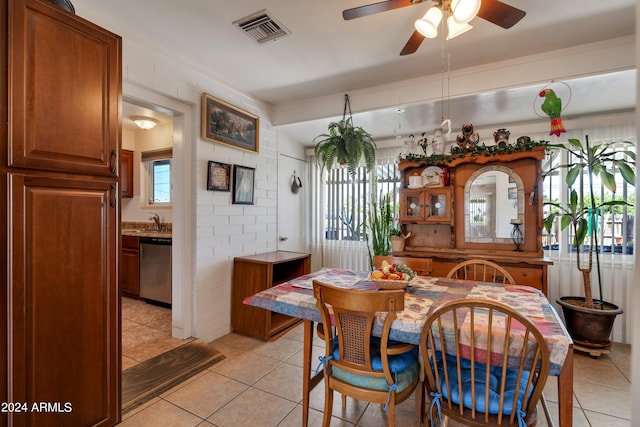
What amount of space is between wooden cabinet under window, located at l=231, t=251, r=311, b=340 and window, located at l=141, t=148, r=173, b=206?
6.86 feet

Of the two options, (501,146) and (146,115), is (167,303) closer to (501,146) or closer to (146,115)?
(146,115)

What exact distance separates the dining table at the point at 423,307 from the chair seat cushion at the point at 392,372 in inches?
8.1

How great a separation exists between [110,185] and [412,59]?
2.42m

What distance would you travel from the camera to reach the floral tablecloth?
126cm

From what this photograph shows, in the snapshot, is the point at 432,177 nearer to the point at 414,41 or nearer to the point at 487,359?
the point at 414,41

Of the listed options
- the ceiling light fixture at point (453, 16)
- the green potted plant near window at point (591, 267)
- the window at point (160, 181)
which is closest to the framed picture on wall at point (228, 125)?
the window at point (160, 181)

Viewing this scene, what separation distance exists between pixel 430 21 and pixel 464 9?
Answer: 0.60 ft

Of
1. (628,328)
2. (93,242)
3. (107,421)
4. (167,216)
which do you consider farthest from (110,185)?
(628,328)

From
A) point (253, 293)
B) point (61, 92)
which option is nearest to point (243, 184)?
point (253, 293)

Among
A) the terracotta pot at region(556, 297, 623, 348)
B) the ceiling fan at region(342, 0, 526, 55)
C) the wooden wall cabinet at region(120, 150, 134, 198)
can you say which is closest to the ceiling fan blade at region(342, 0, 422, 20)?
the ceiling fan at region(342, 0, 526, 55)

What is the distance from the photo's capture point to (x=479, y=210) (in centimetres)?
309

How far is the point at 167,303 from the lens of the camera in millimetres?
3736

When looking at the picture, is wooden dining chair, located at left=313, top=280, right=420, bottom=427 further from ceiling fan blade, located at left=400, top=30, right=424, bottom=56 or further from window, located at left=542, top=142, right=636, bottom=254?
window, located at left=542, top=142, right=636, bottom=254

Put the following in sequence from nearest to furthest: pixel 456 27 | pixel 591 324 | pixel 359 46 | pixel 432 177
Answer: pixel 456 27 → pixel 359 46 → pixel 591 324 → pixel 432 177
